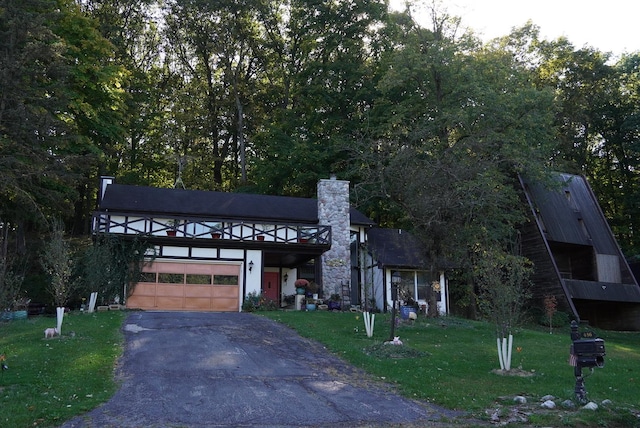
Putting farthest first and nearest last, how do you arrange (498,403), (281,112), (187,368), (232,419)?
(281,112) → (187,368) → (498,403) → (232,419)

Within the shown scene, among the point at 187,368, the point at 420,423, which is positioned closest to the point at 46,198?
the point at 187,368

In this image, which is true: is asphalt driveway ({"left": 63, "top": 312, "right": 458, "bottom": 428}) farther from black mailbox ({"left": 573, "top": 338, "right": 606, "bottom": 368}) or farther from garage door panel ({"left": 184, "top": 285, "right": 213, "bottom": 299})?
garage door panel ({"left": 184, "top": 285, "right": 213, "bottom": 299})

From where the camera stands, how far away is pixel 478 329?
63.7 feet

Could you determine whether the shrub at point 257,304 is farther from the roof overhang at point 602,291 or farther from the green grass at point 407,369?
the roof overhang at point 602,291

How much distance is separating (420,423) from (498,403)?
1.96 meters

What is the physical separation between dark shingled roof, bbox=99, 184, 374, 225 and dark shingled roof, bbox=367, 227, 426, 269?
1234mm

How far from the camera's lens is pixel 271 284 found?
2777cm

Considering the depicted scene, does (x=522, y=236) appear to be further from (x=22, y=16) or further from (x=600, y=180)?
(x=22, y=16)

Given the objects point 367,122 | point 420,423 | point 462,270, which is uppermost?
point 367,122

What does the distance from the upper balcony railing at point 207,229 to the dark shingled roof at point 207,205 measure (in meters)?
0.52

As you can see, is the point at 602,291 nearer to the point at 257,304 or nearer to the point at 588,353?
the point at 257,304

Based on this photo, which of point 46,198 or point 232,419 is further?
point 46,198

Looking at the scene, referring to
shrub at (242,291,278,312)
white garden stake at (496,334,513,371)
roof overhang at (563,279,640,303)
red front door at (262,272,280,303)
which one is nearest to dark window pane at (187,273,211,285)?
shrub at (242,291,278,312)

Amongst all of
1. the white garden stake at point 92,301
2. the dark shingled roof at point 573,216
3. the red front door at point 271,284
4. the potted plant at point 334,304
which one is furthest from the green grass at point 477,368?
the dark shingled roof at point 573,216
